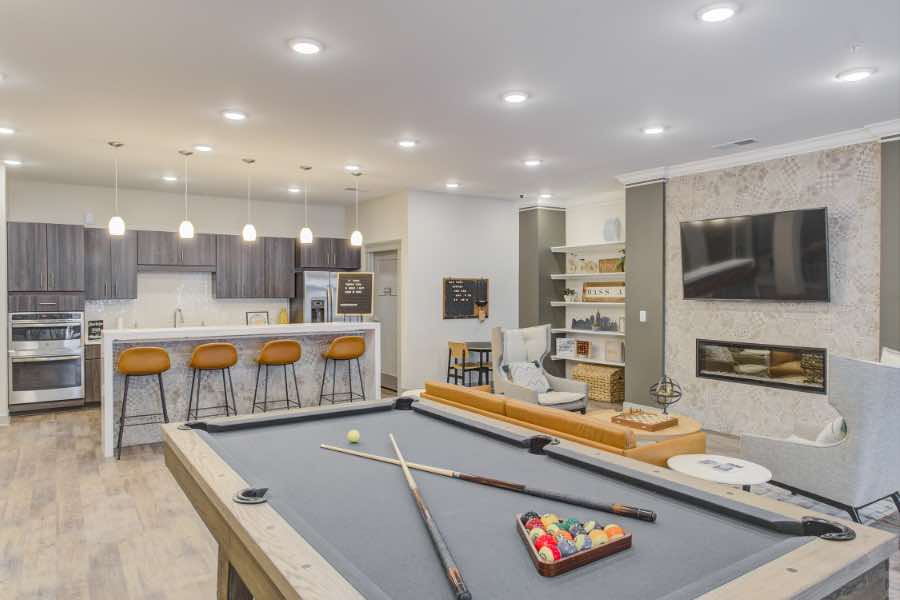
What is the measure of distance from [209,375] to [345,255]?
10.9ft

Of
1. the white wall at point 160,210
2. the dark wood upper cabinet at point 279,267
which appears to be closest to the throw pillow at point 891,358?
the dark wood upper cabinet at point 279,267

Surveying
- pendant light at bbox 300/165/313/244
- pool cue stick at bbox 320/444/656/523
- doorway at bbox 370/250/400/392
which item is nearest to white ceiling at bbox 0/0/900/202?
pendant light at bbox 300/165/313/244

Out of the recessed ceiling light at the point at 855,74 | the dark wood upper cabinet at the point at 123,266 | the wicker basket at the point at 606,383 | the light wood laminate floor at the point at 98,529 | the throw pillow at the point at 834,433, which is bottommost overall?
the light wood laminate floor at the point at 98,529

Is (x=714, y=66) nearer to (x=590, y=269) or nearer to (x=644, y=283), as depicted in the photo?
(x=644, y=283)

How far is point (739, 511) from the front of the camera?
158cm

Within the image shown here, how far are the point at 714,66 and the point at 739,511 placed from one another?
271 cm

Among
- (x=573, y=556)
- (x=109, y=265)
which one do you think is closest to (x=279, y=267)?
(x=109, y=265)

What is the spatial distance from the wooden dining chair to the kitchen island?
50.1 inches

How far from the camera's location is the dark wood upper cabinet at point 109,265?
7.00m

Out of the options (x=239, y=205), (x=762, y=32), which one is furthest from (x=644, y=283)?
(x=239, y=205)

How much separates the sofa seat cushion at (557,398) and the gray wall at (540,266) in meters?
2.57

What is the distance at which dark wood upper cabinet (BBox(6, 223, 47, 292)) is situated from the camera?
6379 mm

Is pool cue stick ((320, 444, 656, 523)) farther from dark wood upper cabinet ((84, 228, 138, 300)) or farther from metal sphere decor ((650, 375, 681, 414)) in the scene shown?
dark wood upper cabinet ((84, 228, 138, 300))

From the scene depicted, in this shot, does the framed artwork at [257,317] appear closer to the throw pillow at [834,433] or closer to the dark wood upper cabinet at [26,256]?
the dark wood upper cabinet at [26,256]
